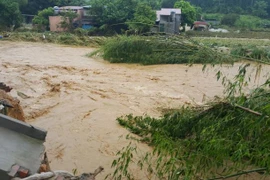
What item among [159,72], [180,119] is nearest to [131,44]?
[159,72]

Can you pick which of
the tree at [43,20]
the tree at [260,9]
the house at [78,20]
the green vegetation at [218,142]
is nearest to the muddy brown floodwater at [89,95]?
the green vegetation at [218,142]

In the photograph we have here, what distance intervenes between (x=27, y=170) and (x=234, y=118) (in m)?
2.00

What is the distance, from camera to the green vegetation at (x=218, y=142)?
2.78m

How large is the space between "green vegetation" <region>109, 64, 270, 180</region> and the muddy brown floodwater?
99 centimetres


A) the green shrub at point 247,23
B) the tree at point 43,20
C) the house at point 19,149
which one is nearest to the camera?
the house at point 19,149

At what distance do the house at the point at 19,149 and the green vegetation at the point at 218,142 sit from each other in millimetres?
669

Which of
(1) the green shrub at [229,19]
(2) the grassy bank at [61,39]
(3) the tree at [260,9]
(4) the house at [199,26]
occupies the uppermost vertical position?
(3) the tree at [260,9]

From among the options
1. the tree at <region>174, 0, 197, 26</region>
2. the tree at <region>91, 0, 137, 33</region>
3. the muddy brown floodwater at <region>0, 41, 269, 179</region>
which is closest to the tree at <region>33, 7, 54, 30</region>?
the tree at <region>91, 0, 137, 33</region>

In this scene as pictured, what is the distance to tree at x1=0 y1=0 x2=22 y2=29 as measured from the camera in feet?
79.0

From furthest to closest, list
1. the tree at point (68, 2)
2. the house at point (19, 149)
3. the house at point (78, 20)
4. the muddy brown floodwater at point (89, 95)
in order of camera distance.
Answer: the tree at point (68, 2) → the house at point (78, 20) → the muddy brown floodwater at point (89, 95) → the house at point (19, 149)

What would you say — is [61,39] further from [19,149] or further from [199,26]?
[19,149]

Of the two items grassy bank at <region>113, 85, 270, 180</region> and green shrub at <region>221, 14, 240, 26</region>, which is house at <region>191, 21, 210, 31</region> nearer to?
green shrub at <region>221, 14, 240, 26</region>

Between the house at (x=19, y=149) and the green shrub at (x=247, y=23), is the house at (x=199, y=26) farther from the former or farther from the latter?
the house at (x=19, y=149)

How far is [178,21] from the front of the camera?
27.1 m
